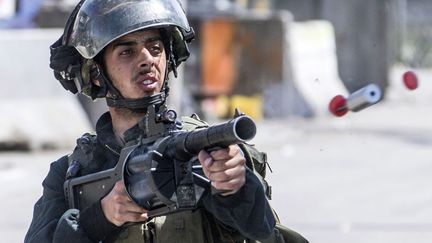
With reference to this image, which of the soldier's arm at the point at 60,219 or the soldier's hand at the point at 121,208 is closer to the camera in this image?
the soldier's hand at the point at 121,208

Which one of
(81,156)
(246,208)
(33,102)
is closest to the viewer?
(246,208)

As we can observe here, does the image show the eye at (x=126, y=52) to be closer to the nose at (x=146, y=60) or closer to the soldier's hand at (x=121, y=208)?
the nose at (x=146, y=60)

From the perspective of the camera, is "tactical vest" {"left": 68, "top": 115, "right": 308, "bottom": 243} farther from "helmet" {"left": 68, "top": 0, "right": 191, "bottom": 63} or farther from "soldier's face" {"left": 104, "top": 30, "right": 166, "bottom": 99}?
"helmet" {"left": 68, "top": 0, "right": 191, "bottom": 63}

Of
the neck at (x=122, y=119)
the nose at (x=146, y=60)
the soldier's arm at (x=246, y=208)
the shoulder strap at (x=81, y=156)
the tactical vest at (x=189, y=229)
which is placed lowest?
the tactical vest at (x=189, y=229)

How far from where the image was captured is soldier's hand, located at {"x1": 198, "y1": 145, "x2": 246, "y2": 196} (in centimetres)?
274

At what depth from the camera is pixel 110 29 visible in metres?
3.15

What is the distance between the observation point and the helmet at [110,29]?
10.3 ft

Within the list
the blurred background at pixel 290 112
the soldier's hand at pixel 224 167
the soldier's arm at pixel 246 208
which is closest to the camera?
the soldier's hand at pixel 224 167

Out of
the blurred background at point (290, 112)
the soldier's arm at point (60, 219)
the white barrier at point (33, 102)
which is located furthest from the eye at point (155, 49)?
the white barrier at point (33, 102)

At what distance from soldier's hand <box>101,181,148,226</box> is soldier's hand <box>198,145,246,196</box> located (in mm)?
227

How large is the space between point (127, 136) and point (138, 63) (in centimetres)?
19

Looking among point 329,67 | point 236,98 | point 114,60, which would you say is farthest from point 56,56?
point 329,67

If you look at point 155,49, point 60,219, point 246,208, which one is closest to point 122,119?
point 155,49

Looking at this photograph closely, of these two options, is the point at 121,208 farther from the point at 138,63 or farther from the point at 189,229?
the point at 138,63
